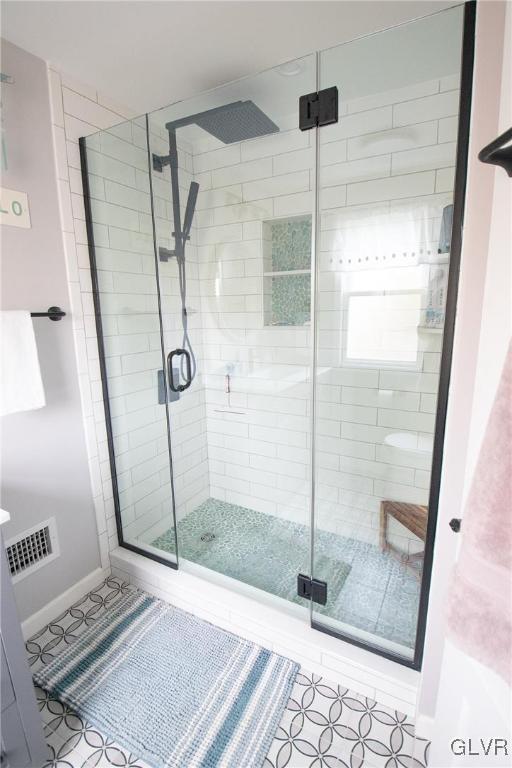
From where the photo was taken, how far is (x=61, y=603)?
177cm

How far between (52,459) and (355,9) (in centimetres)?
217

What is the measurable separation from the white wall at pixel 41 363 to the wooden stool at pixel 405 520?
5.27ft

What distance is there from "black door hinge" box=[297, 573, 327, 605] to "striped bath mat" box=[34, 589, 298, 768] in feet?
0.87

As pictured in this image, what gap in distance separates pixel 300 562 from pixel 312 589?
0.99 ft

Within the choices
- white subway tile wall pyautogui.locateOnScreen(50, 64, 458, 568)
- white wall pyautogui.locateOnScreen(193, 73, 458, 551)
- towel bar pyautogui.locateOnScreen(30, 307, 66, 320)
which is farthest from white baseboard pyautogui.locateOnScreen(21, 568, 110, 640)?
towel bar pyautogui.locateOnScreen(30, 307, 66, 320)

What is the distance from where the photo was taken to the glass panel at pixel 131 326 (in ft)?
5.87

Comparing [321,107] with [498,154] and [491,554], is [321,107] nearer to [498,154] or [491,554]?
[498,154]

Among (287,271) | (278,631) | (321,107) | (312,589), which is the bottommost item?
(278,631)

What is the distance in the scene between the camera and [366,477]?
2.10 meters

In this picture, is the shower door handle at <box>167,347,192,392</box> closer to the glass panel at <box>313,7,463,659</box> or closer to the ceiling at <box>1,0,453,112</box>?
the glass panel at <box>313,7,463,659</box>

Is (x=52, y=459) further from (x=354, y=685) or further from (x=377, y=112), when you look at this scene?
(x=377, y=112)

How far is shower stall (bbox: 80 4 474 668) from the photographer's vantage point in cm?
159

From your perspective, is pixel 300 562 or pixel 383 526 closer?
pixel 300 562

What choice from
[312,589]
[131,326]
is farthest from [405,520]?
[131,326]
